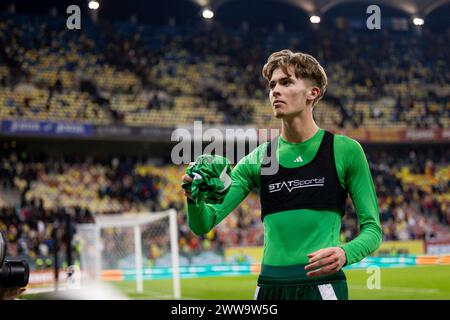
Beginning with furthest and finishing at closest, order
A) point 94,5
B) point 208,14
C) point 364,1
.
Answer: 1. point 208,14
2. point 364,1
3. point 94,5

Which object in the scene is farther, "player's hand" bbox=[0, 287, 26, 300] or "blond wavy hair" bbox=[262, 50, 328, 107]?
"blond wavy hair" bbox=[262, 50, 328, 107]

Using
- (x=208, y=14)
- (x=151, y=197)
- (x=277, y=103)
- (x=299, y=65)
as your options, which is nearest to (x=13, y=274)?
(x=277, y=103)

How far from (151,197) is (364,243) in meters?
24.1

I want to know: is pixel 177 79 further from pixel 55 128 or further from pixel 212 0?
pixel 55 128

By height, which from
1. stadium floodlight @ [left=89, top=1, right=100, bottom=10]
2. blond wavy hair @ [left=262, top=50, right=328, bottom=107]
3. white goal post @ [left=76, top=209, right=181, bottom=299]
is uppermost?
stadium floodlight @ [left=89, top=1, right=100, bottom=10]

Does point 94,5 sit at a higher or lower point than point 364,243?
higher

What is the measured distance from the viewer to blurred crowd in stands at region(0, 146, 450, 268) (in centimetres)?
2394

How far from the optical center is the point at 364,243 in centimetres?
328

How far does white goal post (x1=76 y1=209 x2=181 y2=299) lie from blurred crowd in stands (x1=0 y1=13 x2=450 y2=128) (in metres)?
8.81

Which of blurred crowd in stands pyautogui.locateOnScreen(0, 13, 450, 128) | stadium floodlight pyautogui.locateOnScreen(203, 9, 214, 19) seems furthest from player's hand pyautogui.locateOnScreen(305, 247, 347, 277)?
stadium floodlight pyautogui.locateOnScreen(203, 9, 214, 19)

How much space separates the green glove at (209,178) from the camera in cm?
309

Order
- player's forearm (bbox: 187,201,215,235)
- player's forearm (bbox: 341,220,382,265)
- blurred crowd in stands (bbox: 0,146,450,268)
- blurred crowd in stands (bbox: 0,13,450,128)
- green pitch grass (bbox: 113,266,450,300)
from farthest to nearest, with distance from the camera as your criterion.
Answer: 1. blurred crowd in stands (bbox: 0,13,450,128)
2. blurred crowd in stands (bbox: 0,146,450,268)
3. green pitch grass (bbox: 113,266,450,300)
4. player's forearm (bbox: 187,201,215,235)
5. player's forearm (bbox: 341,220,382,265)

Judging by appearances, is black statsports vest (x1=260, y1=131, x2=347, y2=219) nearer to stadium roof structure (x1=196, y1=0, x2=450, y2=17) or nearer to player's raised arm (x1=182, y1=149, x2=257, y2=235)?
player's raised arm (x1=182, y1=149, x2=257, y2=235)

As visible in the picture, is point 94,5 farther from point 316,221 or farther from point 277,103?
point 316,221
